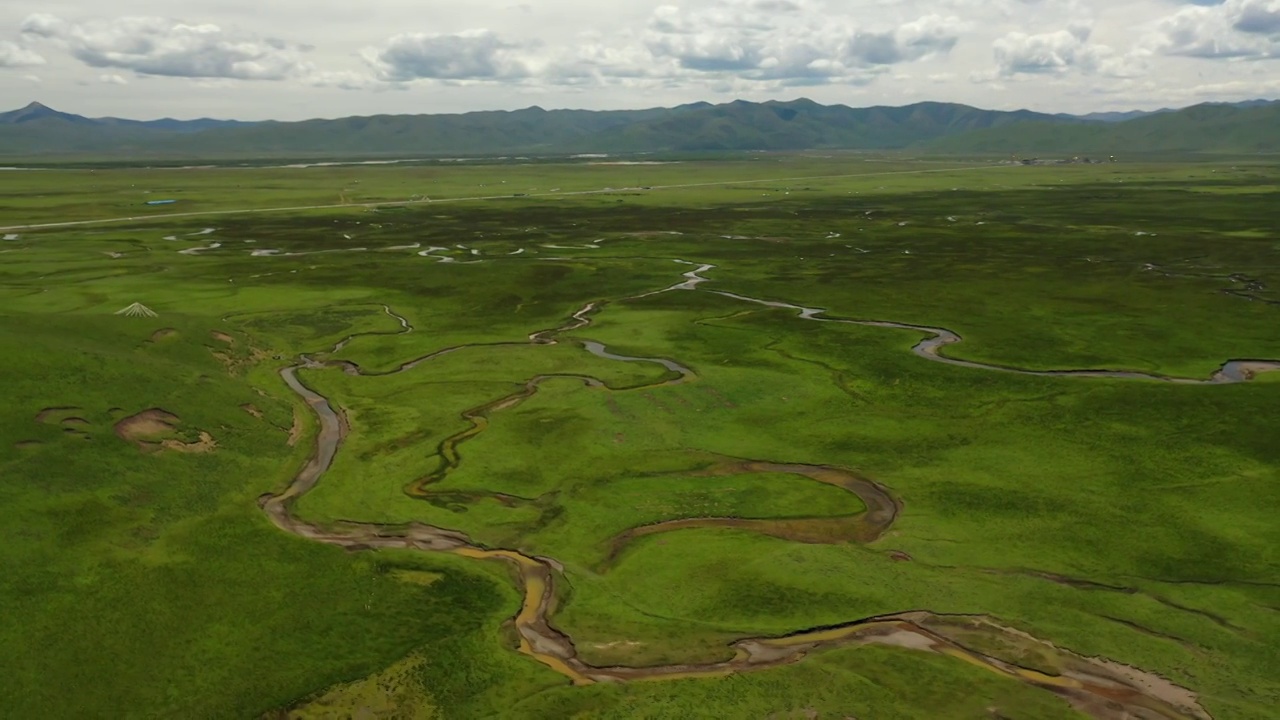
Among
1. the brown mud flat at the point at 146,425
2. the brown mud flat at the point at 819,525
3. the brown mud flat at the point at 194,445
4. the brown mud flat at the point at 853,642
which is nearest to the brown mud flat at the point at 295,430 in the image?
the brown mud flat at the point at 194,445

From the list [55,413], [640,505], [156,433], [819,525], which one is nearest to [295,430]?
[156,433]

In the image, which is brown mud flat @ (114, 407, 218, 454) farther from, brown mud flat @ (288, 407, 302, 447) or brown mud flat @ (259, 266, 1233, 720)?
brown mud flat @ (259, 266, 1233, 720)

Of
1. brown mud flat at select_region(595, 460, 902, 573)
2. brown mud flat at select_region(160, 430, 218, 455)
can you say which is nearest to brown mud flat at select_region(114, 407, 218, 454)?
brown mud flat at select_region(160, 430, 218, 455)

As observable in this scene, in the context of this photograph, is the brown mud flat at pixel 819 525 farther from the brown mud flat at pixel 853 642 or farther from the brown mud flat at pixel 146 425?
the brown mud flat at pixel 146 425

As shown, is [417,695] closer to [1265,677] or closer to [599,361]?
[1265,677]

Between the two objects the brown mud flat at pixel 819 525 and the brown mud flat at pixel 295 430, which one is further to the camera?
the brown mud flat at pixel 295 430

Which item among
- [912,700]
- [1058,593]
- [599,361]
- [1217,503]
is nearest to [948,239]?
[599,361]
